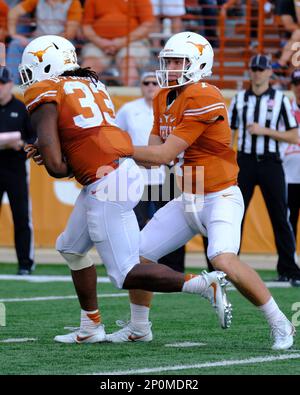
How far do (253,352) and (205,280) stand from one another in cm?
44

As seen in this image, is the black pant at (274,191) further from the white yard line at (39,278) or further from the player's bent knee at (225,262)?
the player's bent knee at (225,262)

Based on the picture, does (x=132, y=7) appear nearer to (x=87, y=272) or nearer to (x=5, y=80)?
(x=5, y=80)

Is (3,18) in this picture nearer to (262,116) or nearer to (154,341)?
(262,116)

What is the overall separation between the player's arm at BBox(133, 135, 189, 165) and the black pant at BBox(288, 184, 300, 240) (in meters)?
4.06

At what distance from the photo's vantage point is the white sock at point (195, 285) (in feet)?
16.8

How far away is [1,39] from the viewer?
11.5m

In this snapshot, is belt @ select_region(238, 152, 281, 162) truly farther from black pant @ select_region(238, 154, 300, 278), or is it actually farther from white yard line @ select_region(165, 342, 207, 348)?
white yard line @ select_region(165, 342, 207, 348)

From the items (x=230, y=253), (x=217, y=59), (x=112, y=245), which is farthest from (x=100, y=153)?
(x=217, y=59)

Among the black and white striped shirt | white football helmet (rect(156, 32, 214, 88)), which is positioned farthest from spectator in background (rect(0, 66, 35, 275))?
white football helmet (rect(156, 32, 214, 88))

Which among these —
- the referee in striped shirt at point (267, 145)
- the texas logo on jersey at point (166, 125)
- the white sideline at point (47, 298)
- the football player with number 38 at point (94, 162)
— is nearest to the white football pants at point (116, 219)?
the football player with number 38 at point (94, 162)

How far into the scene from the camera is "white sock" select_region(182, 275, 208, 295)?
5.12 meters

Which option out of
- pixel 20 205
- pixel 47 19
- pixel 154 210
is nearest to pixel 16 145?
pixel 20 205

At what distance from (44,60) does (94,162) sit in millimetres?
587
